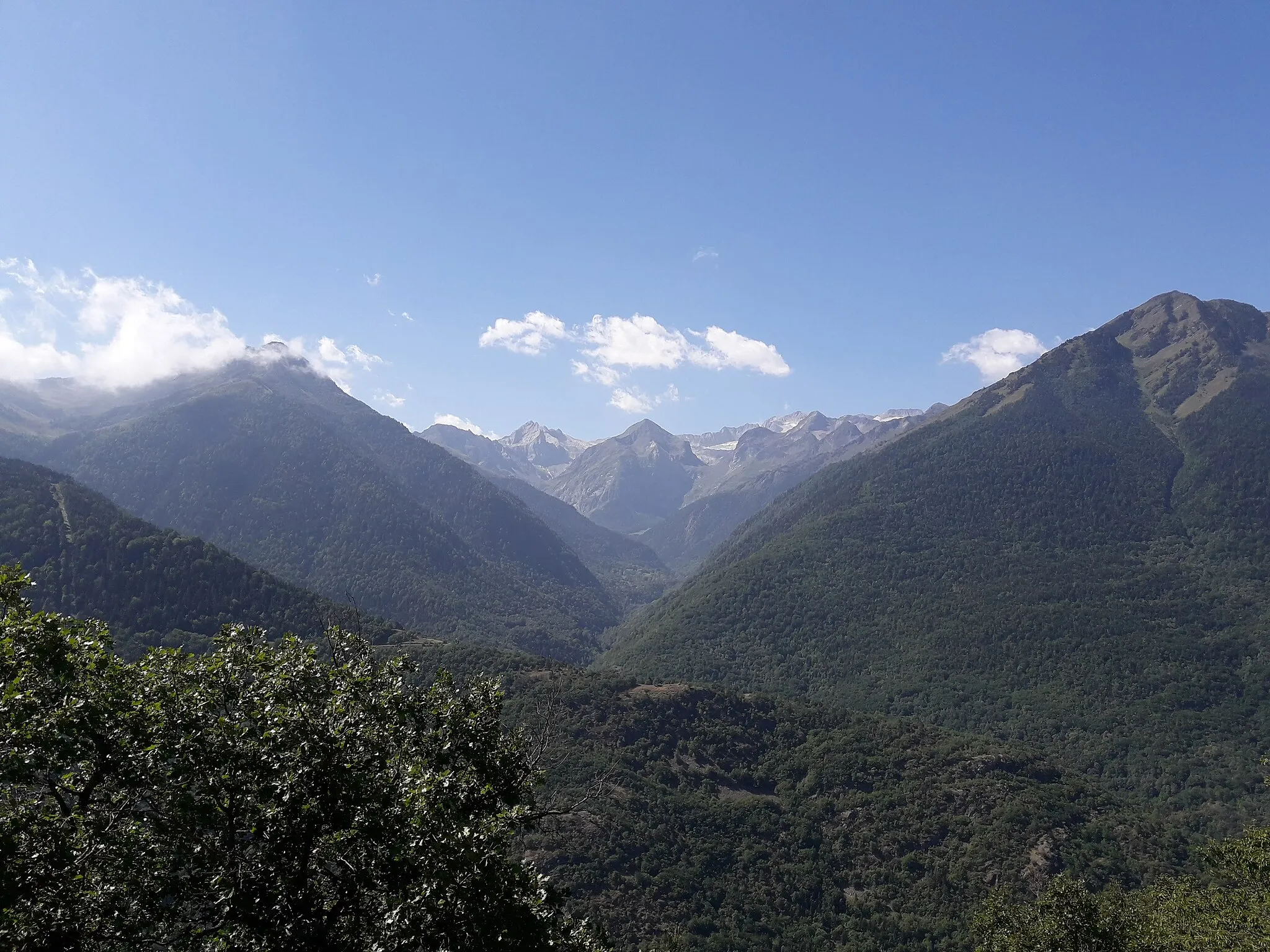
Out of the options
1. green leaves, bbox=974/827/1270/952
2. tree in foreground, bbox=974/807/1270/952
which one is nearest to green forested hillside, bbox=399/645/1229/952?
tree in foreground, bbox=974/807/1270/952

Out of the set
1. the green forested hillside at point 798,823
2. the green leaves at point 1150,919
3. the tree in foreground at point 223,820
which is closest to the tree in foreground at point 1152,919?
the green leaves at point 1150,919

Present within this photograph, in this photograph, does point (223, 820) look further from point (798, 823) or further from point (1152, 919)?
point (798, 823)

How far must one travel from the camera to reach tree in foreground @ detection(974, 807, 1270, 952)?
4653 centimetres

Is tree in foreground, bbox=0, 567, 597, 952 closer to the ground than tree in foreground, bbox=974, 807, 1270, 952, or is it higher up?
higher up

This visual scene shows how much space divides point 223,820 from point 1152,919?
6974cm

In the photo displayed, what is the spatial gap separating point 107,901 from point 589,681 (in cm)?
16821

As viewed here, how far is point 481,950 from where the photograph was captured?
16.5 metres

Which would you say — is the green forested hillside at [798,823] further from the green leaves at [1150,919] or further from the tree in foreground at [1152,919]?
the green leaves at [1150,919]

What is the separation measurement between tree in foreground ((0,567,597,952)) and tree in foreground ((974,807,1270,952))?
159 feet

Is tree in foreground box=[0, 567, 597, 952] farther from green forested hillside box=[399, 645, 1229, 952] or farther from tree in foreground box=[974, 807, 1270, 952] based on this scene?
green forested hillside box=[399, 645, 1229, 952]

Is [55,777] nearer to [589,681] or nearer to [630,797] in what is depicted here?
[630,797]

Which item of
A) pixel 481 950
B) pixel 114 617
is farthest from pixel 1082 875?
pixel 114 617

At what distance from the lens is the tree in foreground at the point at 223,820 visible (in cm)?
1502

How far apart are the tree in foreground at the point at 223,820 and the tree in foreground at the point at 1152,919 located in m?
48.6
